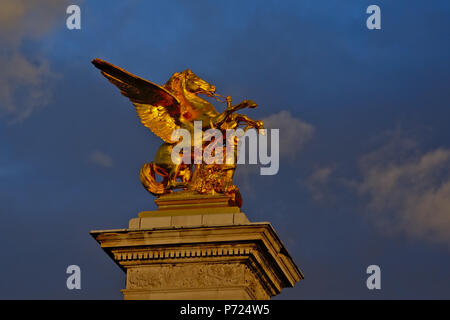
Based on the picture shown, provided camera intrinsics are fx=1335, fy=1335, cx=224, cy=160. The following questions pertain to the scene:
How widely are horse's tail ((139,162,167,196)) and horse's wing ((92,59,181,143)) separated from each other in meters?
0.70

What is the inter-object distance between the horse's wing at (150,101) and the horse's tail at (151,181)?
0.70 metres

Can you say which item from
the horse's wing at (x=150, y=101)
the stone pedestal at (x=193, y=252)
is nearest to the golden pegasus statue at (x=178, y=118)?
the horse's wing at (x=150, y=101)

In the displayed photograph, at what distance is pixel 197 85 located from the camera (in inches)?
1045

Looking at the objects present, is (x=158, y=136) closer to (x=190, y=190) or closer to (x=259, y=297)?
(x=190, y=190)

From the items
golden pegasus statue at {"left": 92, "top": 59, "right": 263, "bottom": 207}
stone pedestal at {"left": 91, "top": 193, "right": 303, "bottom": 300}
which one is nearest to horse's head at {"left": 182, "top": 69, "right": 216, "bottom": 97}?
golden pegasus statue at {"left": 92, "top": 59, "right": 263, "bottom": 207}

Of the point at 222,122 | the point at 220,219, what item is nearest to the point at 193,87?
the point at 222,122

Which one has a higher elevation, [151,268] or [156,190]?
[156,190]

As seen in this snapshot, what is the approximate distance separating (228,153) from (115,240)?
2843 mm

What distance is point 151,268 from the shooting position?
80.9ft

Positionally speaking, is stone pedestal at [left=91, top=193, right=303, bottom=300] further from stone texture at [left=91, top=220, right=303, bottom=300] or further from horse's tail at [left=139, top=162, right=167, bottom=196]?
horse's tail at [left=139, top=162, right=167, bottom=196]

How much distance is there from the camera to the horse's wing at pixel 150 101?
26.1 m

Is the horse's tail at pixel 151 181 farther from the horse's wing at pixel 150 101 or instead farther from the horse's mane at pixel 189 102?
the horse's mane at pixel 189 102

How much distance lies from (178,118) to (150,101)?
0.67m

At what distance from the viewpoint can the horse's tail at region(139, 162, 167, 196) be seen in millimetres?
25672
